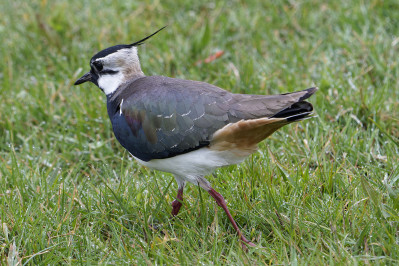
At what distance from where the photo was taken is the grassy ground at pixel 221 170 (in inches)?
146

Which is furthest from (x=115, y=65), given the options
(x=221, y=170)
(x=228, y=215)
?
(x=228, y=215)

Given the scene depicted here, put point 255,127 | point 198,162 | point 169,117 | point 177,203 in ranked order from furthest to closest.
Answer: point 177,203 → point 169,117 → point 198,162 → point 255,127

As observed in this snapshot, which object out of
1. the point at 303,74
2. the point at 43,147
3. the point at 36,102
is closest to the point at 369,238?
the point at 303,74

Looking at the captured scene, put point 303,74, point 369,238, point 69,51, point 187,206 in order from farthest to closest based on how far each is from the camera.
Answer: point 69,51 → point 303,74 → point 187,206 → point 369,238

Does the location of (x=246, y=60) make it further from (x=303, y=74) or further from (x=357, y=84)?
(x=357, y=84)

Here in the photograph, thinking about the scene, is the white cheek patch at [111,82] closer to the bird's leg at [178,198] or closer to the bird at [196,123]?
the bird at [196,123]

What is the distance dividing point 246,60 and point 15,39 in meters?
2.89

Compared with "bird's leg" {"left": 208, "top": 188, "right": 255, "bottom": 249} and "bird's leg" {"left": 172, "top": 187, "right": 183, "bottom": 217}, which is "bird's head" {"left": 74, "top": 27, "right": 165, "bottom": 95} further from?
"bird's leg" {"left": 208, "top": 188, "right": 255, "bottom": 249}

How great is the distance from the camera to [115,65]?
14.9 ft

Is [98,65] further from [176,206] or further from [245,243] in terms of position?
[245,243]

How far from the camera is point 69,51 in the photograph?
688cm

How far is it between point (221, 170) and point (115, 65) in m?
1.18

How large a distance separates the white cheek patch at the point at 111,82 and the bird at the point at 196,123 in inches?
11.8

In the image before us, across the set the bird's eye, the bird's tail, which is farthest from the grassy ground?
the bird's eye
